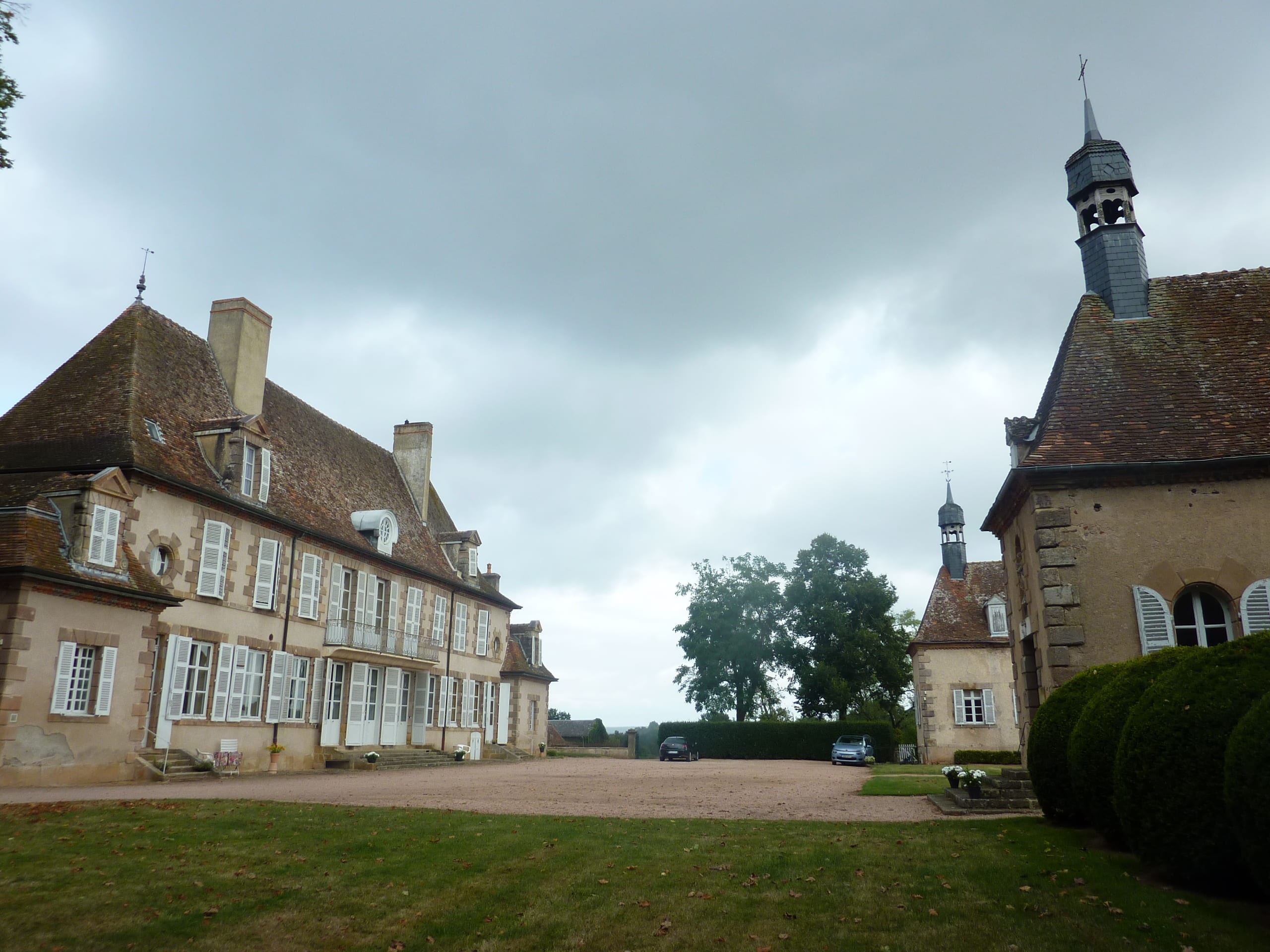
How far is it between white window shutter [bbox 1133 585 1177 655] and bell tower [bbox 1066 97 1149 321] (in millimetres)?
5623

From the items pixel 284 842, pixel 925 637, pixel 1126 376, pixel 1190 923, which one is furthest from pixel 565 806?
pixel 925 637

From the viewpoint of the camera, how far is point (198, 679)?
A: 20000 millimetres

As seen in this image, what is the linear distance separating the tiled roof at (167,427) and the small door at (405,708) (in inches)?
139

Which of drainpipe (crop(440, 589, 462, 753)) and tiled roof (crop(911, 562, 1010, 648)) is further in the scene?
tiled roof (crop(911, 562, 1010, 648))

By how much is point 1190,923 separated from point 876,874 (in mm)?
2370

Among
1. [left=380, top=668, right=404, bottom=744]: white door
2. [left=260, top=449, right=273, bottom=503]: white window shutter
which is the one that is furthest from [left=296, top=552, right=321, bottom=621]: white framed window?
[left=380, top=668, right=404, bottom=744]: white door

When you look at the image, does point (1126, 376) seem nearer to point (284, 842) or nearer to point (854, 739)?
point (284, 842)

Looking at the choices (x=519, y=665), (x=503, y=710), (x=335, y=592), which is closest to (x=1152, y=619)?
(x=335, y=592)

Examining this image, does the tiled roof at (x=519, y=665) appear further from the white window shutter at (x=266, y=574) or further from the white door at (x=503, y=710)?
the white window shutter at (x=266, y=574)

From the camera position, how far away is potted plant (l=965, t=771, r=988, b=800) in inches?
515

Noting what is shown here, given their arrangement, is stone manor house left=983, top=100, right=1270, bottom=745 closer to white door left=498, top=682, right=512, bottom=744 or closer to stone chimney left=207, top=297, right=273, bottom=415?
stone chimney left=207, top=297, right=273, bottom=415

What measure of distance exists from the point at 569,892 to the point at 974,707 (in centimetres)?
3085

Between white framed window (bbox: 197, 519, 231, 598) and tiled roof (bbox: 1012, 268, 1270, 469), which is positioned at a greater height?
tiled roof (bbox: 1012, 268, 1270, 469)

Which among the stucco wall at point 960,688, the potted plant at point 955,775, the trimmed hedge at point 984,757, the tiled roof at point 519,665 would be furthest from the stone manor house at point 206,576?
the trimmed hedge at point 984,757
